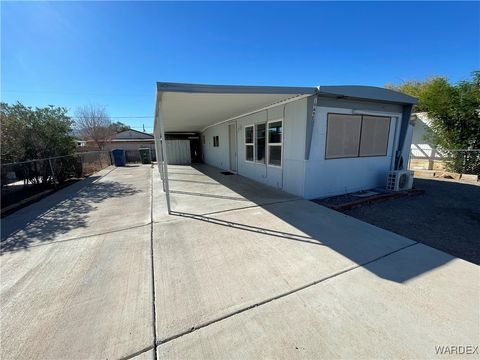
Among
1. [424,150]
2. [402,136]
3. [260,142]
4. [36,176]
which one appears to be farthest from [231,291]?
Result: [424,150]

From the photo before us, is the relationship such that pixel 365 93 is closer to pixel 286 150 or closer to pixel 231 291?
pixel 286 150

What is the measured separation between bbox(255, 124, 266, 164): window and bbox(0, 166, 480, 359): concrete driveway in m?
3.33

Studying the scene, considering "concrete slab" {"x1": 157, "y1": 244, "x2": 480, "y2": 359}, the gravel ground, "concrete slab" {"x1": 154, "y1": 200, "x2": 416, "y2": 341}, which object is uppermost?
"concrete slab" {"x1": 154, "y1": 200, "x2": 416, "y2": 341}

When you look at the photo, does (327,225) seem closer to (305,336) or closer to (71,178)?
(305,336)

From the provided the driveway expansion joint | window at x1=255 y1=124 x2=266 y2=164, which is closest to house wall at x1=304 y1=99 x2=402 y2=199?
window at x1=255 y1=124 x2=266 y2=164

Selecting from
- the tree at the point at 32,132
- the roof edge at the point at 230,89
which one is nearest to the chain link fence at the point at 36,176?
the tree at the point at 32,132

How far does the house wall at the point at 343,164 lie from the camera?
16.2 feet

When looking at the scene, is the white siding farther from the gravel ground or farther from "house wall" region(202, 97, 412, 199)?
the gravel ground

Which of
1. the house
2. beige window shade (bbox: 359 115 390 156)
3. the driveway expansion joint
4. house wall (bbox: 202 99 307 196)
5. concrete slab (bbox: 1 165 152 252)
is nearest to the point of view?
the driveway expansion joint

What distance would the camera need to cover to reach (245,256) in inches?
109

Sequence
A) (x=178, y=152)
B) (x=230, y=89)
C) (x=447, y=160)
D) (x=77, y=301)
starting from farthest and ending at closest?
1. (x=178, y=152)
2. (x=447, y=160)
3. (x=230, y=89)
4. (x=77, y=301)

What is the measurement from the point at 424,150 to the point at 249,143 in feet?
30.8

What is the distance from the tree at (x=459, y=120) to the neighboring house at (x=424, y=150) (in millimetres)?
732

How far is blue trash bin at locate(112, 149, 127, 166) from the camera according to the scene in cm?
1459
